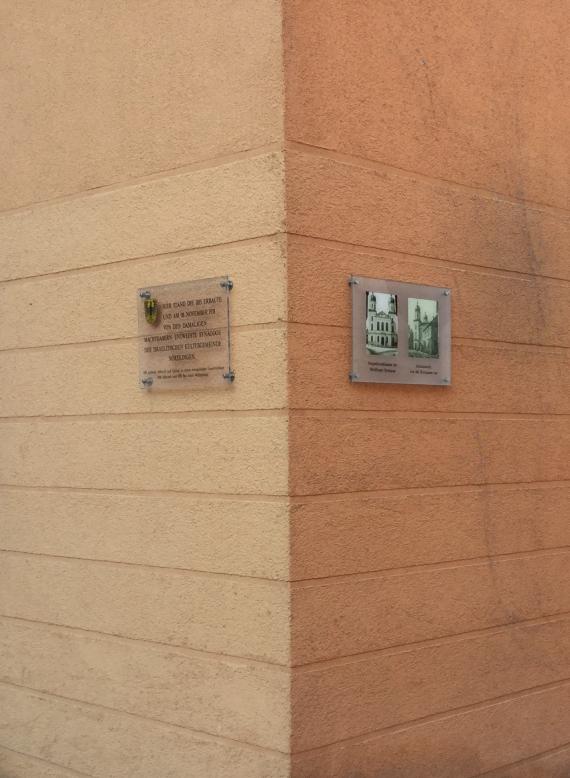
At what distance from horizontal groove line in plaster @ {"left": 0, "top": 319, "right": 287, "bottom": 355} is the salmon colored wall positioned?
8 centimetres

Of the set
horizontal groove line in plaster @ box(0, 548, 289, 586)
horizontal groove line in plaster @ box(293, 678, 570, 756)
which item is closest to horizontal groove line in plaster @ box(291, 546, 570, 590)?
horizontal groove line in plaster @ box(0, 548, 289, 586)

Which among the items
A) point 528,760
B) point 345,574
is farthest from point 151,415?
point 528,760

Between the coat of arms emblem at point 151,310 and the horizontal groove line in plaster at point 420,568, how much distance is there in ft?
4.26

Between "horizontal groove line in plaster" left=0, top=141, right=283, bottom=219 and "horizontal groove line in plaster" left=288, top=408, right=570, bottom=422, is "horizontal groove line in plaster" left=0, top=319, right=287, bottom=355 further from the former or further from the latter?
"horizontal groove line in plaster" left=0, top=141, right=283, bottom=219

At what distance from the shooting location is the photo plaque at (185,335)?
4.91 meters

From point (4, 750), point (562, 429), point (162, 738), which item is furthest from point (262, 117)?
point (4, 750)

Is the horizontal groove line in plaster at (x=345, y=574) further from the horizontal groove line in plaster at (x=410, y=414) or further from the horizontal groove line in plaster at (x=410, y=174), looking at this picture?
the horizontal groove line in plaster at (x=410, y=174)

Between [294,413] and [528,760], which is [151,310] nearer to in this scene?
[294,413]

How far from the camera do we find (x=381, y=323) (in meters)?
5.04

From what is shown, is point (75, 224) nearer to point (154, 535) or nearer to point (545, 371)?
point (154, 535)

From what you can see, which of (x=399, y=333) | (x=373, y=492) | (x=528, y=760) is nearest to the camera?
(x=373, y=492)

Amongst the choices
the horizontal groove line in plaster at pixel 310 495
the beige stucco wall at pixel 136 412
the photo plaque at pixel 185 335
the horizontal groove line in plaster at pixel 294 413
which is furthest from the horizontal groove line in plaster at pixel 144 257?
the horizontal groove line in plaster at pixel 310 495

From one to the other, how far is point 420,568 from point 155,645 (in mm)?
1167

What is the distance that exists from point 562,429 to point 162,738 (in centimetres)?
239
